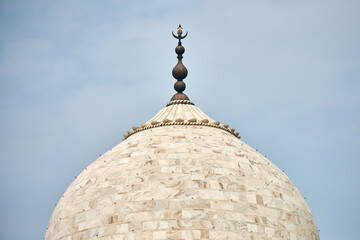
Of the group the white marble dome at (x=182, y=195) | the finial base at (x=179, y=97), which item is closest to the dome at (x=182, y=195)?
the white marble dome at (x=182, y=195)

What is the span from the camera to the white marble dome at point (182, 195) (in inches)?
1212

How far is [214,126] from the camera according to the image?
35562mm

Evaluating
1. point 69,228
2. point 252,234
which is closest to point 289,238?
point 252,234

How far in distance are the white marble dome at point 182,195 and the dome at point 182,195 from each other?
0.03 metres

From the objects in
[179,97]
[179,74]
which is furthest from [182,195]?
[179,74]

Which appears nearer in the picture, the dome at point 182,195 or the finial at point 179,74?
the dome at point 182,195

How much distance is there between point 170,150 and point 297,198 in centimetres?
445

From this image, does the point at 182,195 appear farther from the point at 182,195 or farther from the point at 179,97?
the point at 179,97

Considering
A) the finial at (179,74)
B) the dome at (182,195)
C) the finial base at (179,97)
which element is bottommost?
the dome at (182,195)

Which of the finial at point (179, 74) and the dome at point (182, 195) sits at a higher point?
the finial at point (179, 74)

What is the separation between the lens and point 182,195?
31125 mm

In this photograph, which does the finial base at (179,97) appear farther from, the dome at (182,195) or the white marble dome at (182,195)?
the white marble dome at (182,195)

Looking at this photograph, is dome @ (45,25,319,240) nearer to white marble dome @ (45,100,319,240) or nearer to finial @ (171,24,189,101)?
white marble dome @ (45,100,319,240)

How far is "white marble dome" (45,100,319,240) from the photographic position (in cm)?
3078
